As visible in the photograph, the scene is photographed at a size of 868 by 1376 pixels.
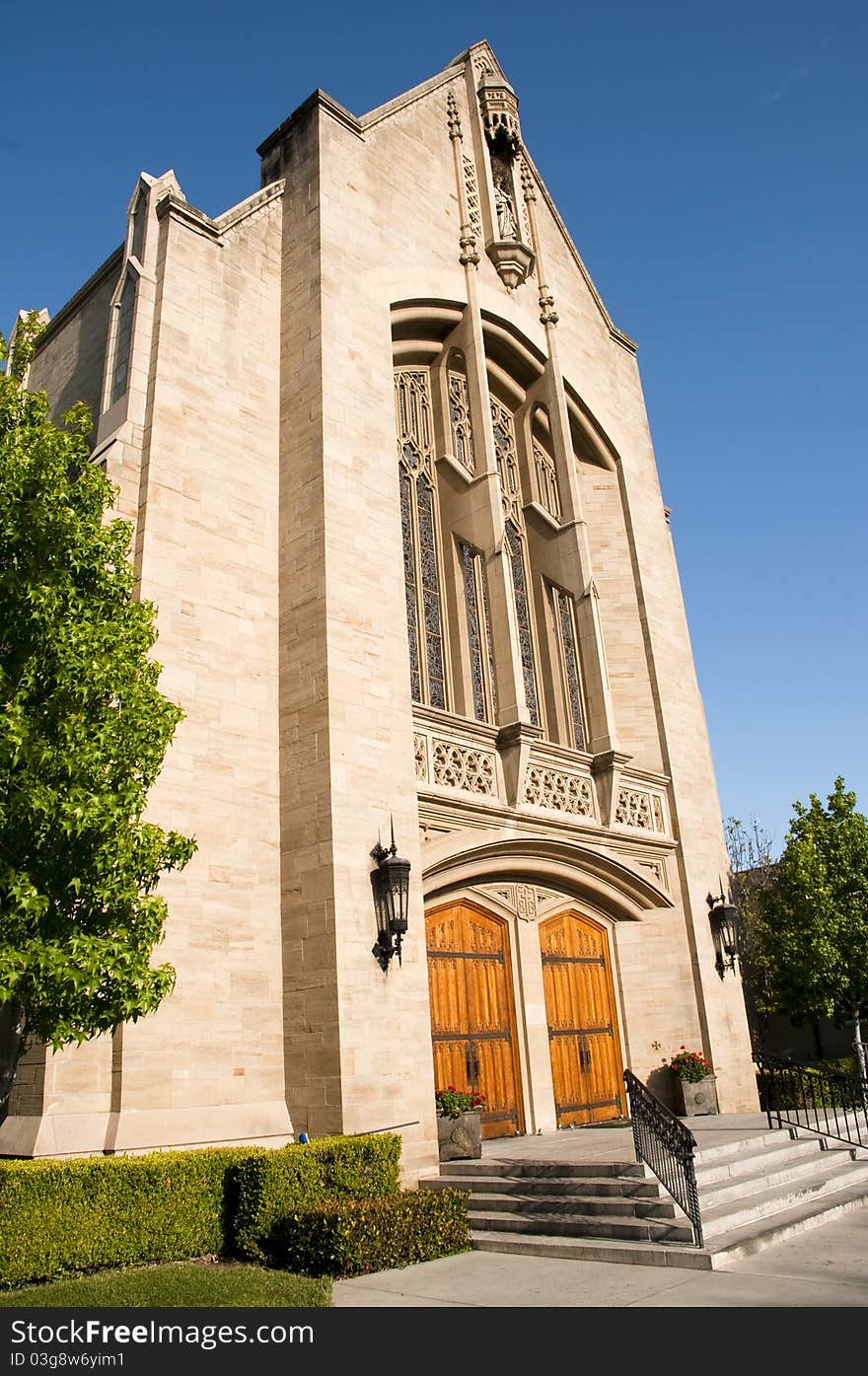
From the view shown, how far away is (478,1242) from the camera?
10.1m

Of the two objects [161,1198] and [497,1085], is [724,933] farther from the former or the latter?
[161,1198]

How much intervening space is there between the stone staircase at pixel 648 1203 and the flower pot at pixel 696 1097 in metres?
4.16

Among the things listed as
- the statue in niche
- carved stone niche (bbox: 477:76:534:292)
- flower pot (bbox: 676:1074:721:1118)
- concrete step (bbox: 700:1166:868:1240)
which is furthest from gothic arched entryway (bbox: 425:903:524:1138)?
the statue in niche

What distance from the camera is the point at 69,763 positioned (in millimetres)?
8352

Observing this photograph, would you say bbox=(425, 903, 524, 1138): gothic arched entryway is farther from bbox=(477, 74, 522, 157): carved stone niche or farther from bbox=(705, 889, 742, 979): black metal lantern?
bbox=(477, 74, 522, 157): carved stone niche

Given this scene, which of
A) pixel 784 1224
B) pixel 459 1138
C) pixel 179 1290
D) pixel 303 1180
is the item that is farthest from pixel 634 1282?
pixel 459 1138

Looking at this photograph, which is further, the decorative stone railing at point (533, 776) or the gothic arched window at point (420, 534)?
the gothic arched window at point (420, 534)

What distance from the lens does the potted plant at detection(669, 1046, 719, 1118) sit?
663 inches

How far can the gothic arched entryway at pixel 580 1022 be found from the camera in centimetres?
1644

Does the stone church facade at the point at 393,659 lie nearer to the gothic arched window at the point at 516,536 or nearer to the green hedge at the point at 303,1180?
the gothic arched window at the point at 516,536

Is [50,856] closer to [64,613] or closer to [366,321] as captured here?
[64,613]

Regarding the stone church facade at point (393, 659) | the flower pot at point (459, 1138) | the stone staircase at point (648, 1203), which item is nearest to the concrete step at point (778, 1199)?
the stone staircase at point (648, 1203)

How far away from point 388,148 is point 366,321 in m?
4.50
